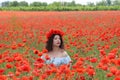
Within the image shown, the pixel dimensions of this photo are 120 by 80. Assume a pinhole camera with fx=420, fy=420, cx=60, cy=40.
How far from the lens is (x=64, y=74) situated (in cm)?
369

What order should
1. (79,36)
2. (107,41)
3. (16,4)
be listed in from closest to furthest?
(107,41) → (79,36) → (16,4)

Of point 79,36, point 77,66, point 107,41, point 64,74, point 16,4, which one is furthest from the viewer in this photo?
point 16,4

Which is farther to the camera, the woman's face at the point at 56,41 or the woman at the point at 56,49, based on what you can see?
the woman at the point at 56,49

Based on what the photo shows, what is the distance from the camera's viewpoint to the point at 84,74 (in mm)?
3975

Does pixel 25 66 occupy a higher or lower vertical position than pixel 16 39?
higher

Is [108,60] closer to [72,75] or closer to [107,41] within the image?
[72,75]

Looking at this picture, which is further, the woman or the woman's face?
the woman

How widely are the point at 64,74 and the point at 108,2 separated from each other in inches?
2909

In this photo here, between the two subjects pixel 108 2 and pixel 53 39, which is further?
pixel 108 2

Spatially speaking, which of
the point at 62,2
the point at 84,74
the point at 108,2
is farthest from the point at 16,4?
the point at 84,74

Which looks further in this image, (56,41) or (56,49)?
(56,49)

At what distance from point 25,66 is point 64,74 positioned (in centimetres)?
36

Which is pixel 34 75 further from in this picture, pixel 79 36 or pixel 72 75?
pixel 79 36

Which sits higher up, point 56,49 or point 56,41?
point 56,41
